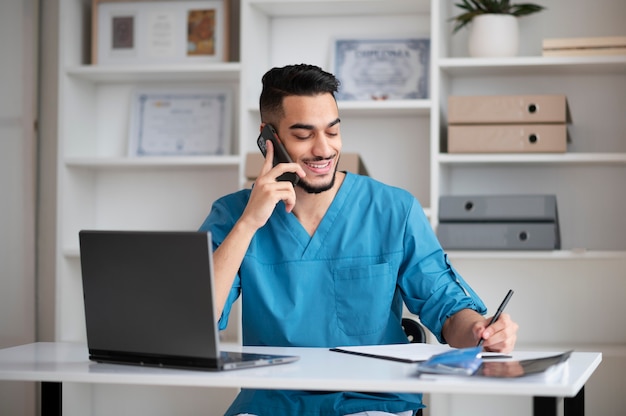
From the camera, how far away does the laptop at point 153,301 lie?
5.00 ft

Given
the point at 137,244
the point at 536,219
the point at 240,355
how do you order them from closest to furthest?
the point at 137,244 < the point at 240,355 < the point at 536,219

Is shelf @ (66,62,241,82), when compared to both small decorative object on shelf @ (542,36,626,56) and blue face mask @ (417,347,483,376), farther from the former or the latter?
blue face mask @ (417,347,483,376)

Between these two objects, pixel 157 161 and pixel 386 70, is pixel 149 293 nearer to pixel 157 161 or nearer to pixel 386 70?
pixel 157 161

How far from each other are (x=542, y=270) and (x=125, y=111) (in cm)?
183

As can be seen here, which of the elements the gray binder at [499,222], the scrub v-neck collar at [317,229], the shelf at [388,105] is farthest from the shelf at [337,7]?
the scrub v-neck collar at [317,229]

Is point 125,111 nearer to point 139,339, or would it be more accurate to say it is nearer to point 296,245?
point 296,245

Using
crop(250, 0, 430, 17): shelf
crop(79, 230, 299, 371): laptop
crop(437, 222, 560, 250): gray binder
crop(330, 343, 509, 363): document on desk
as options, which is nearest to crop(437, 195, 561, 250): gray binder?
crop(437, 222, 560, 250): gray binder

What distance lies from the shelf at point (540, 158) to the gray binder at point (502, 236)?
9.2 inches

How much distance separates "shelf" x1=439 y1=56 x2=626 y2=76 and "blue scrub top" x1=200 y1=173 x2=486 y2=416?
1.20 metres

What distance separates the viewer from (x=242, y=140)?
133 inches

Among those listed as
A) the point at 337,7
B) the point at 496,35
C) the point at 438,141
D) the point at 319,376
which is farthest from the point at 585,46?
the point at 319,376

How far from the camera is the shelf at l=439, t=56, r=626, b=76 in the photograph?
126 inches

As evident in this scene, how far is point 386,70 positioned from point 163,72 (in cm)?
86

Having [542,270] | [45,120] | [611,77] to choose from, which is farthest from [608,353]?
[45,120]
